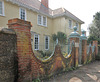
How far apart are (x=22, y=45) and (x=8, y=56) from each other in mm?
524

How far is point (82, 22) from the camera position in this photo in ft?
56.7

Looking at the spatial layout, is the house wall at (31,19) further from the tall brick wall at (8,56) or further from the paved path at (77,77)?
the tall brick wall at (8,56)

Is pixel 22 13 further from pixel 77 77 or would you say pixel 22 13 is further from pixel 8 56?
pixel 8 56

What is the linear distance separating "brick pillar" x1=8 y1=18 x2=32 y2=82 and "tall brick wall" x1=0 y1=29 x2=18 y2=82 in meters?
0.15

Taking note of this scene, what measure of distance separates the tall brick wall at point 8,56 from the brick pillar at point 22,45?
0.15 metres

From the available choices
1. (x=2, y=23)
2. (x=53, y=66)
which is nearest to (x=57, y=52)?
(x=53, y=66)

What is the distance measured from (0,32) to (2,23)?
7485 mm

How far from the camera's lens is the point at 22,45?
2.96m

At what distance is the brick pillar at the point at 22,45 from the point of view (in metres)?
2.86

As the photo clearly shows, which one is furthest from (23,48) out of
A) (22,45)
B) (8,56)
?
(8,56)

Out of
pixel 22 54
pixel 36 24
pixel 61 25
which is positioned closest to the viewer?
pixel 22 54

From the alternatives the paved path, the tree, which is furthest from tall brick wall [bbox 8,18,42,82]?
the tree

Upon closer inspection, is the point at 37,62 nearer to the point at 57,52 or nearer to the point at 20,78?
the point at 20,78

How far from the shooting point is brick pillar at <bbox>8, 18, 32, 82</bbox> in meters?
2.86
